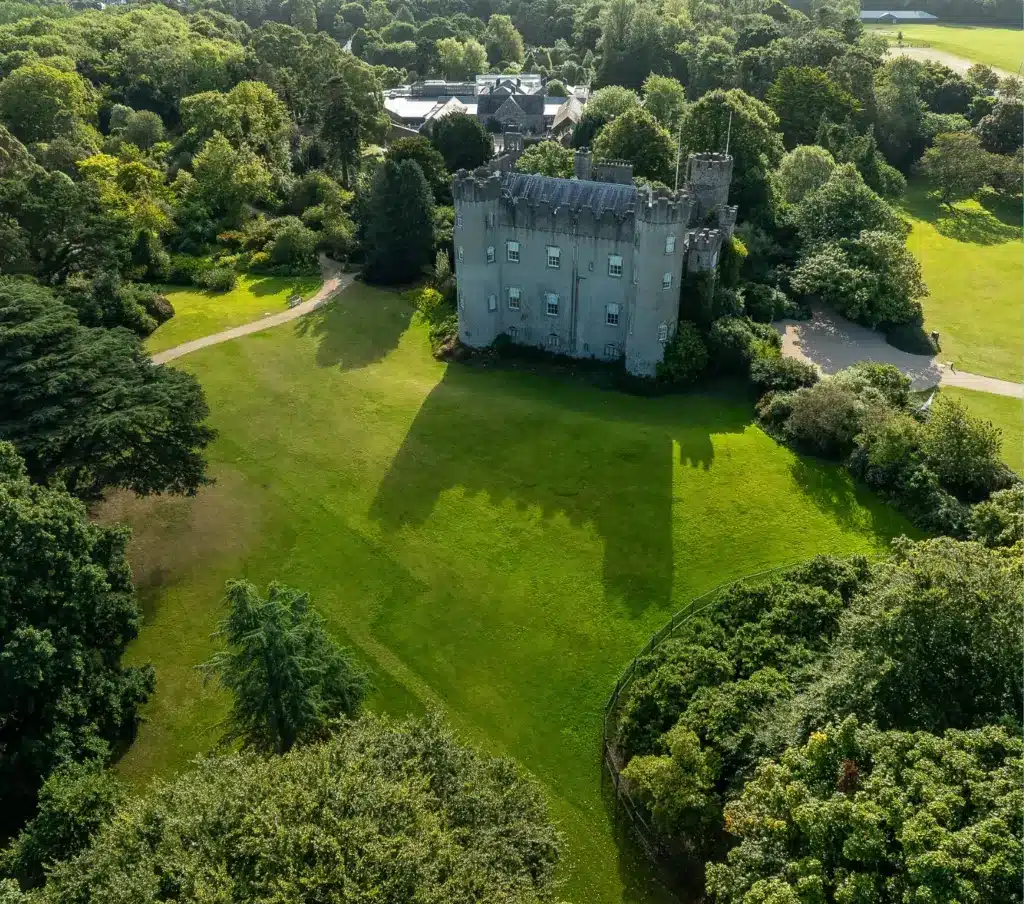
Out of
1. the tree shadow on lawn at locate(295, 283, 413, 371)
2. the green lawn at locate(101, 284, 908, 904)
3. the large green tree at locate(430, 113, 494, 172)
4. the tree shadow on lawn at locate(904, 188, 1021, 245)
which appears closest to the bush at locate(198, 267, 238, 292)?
the tree shadow on lawn at locate(295, 283, 413, 371)

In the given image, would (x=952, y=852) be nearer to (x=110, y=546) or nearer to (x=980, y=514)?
(x=980, y=514)

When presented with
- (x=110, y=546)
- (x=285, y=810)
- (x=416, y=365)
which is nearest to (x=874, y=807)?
(x=285, y=810)

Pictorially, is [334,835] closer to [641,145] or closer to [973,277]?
[641,145]

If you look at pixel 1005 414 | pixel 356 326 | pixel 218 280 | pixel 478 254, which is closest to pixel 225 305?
pixel 218 280

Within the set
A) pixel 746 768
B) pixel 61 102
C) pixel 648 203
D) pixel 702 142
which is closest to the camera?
pixel 746 768

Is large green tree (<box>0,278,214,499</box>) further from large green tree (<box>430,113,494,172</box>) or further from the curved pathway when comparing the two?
large green tree (<box>430,113,494,172</box>)
